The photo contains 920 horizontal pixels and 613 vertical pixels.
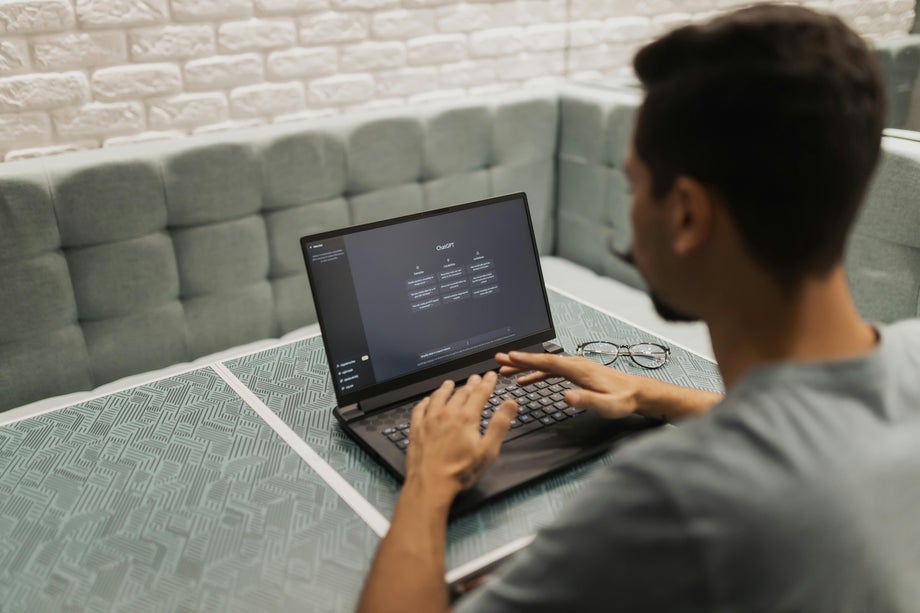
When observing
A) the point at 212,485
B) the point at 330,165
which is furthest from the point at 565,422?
the point at 330,165

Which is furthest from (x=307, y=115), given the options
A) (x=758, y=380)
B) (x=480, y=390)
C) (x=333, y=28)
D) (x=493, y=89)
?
(x=758, y=380)

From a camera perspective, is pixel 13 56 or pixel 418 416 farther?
pixel 13 56

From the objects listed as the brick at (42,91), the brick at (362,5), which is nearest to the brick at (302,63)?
the brick at (362,5)

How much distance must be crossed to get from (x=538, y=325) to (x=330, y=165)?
0.90 m

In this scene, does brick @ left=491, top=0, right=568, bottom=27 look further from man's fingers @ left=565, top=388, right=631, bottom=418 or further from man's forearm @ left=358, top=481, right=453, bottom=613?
man's forearm @ left=358, top=481, right=453, bottom=613

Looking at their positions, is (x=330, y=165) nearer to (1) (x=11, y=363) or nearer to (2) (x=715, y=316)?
(1) (x=11, y=363)

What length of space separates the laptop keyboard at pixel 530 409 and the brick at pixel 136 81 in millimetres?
1233

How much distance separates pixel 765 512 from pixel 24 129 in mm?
1766

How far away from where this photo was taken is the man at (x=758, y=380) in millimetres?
565

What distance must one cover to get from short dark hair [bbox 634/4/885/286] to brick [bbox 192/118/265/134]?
4.97 ft

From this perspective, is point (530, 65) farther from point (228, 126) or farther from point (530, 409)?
point (530, 409)

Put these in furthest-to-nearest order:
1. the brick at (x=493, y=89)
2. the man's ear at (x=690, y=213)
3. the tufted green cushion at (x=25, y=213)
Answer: the brick at (x=493, y=89) < the tufted green cushion at (x=25, y=213) < the man's ear at (x=690, y=213)

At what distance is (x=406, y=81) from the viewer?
2287 millimetres

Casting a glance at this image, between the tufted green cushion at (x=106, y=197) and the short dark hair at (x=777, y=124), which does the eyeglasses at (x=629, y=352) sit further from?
the tufted green cushion at (x=106, y=197)
